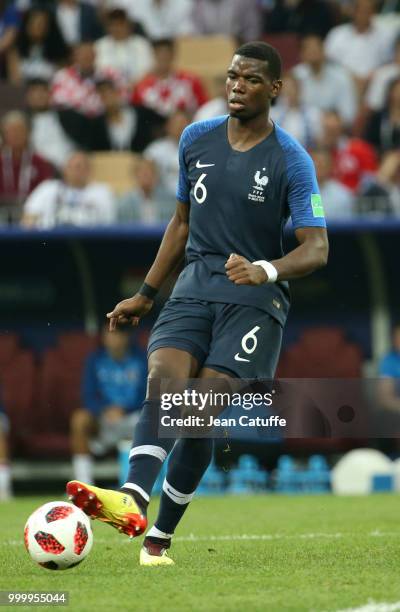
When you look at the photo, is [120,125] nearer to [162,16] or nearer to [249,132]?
[162,16]

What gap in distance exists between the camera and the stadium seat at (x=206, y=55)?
1706cm

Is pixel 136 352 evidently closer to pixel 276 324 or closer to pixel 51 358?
pixel 51 358

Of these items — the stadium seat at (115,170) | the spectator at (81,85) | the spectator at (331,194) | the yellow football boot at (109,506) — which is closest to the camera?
the yellow football boot at (109,506)

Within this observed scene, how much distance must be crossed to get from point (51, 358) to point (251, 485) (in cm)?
253

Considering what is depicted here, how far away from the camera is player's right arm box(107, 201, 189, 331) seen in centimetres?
641

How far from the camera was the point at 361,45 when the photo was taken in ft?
54.7

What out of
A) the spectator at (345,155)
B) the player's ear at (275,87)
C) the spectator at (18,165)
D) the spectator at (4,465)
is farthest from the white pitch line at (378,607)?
the spectator at (18,165)

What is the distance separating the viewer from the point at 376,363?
14.4 m

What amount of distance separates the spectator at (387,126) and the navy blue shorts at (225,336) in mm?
9038

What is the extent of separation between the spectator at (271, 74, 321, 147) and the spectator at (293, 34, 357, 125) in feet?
3.34

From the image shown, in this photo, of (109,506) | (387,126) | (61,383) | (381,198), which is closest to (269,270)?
(109,506)

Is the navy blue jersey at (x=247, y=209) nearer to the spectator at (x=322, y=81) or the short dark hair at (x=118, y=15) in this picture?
the spectator at (x=322, y=81)

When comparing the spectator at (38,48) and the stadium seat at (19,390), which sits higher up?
the spectator at (38,48)

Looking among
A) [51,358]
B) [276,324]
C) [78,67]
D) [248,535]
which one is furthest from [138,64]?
[276,324]
